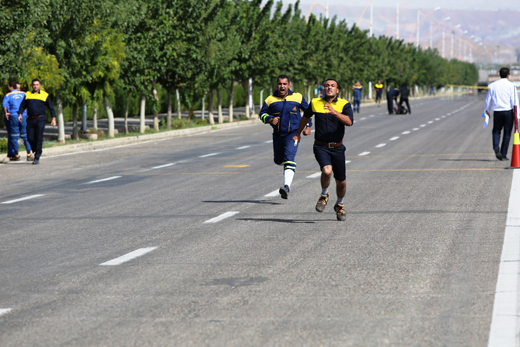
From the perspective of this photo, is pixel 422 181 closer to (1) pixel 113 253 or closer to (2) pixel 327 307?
(1) pixel 113 253

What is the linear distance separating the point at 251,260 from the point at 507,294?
7.72 ft

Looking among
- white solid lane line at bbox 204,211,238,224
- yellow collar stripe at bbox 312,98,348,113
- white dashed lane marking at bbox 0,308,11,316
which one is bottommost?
white solid lane line at bbox 204,211,238,224

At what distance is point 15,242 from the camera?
359 inches

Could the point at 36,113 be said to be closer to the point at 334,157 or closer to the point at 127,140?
the point at 127,140

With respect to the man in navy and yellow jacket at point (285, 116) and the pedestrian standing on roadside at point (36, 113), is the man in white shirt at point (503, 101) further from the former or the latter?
the pedestrian standing on roadside at point (36, 113)

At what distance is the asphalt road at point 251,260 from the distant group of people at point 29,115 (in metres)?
3.80

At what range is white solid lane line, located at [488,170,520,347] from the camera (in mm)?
5203

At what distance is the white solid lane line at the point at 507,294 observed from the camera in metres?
5.20

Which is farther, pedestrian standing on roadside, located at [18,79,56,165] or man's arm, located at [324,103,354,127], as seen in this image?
pedestrian standing on roadside, located at [18,79,56,165]

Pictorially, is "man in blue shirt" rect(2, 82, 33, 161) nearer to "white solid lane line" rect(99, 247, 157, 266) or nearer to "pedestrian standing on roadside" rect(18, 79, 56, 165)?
Result: "pedestrian standing on roadside" rect(18, 79, 56, 165)

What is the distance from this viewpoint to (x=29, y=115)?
66.3 ft

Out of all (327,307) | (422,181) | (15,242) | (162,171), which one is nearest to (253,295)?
(327,307)

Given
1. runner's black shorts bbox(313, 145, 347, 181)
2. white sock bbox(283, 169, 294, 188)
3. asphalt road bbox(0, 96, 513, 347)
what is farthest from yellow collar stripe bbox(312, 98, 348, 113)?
white sock bbox(283, 169, 294, 188)

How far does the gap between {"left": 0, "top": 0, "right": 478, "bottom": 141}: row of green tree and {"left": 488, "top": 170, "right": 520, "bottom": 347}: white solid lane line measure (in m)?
15.0
